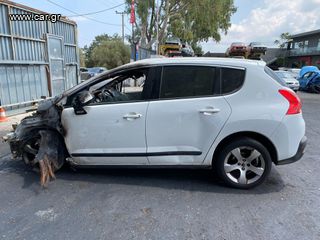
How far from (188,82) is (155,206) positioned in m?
1.60

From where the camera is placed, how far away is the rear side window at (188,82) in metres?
3.37

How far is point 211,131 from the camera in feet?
10.9

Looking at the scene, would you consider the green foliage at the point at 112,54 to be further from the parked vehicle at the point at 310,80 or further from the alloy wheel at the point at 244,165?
the alloy wheel at the point at 244,165

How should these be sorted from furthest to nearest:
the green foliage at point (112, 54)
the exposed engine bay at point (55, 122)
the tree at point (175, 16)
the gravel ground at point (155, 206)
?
the green foliage at point (112, 54) < the tree at point (175, 16) < the exposed engine bay at point (55, 122) < the gravel ground at point (155, 206)

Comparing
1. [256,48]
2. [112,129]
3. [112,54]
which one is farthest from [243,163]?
[112,54]

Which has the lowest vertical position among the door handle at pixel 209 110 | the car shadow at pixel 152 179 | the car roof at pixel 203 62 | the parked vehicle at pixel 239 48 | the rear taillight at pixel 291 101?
the car shadow at pixel 152 179

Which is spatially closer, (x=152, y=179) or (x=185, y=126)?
(x=185, y=126)

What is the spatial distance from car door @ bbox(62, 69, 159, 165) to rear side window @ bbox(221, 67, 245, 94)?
3.15 ft

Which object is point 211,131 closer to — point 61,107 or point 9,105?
point 61,107

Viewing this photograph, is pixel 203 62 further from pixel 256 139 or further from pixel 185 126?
pixel 256 139

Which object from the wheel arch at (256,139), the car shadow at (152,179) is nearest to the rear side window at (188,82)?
the wheel arch at (256,139)

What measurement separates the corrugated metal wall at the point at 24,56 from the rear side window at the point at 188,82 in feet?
20.7

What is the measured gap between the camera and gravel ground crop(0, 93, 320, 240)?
262cm

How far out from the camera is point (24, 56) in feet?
28.4
